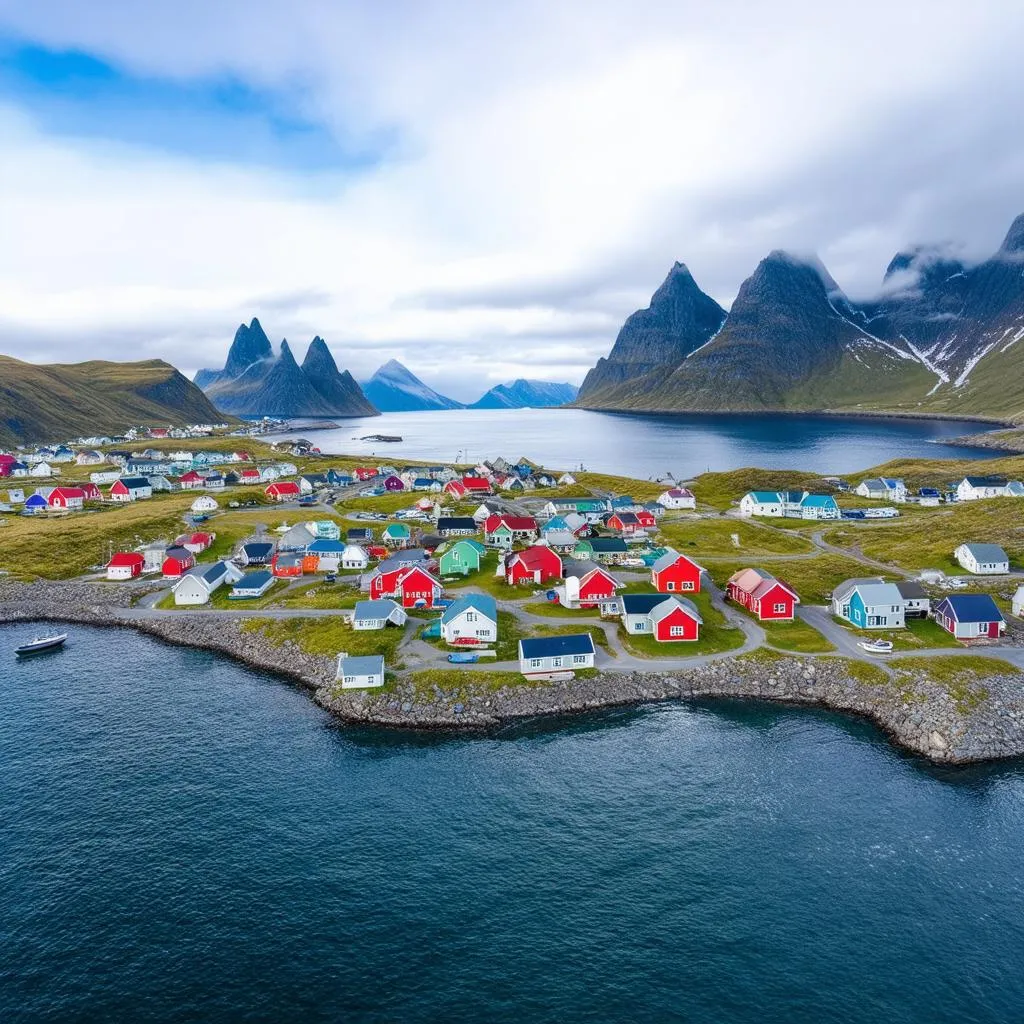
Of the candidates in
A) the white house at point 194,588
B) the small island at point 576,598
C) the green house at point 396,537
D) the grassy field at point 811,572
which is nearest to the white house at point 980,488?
the small island at point 576,598

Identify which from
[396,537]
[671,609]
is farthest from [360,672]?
[396,537]

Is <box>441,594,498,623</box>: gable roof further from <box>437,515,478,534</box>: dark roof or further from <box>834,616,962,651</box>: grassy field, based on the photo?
<box>437,515,478,534</box>: dark roof

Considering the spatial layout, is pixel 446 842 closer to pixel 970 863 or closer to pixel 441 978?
pixel 441 978

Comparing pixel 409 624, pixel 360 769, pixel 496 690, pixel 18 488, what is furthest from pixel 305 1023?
pixel 18 488

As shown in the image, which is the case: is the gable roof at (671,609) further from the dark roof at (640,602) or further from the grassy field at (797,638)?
the grassy field at (797,638)

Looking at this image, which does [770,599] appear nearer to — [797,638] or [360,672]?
[797,638]

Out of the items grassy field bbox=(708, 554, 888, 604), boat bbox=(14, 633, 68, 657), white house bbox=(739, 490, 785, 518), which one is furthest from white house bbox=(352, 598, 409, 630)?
white house bbox=(739, 490, 785, 518)

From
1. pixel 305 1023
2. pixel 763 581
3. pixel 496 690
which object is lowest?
pixel 305 1023
